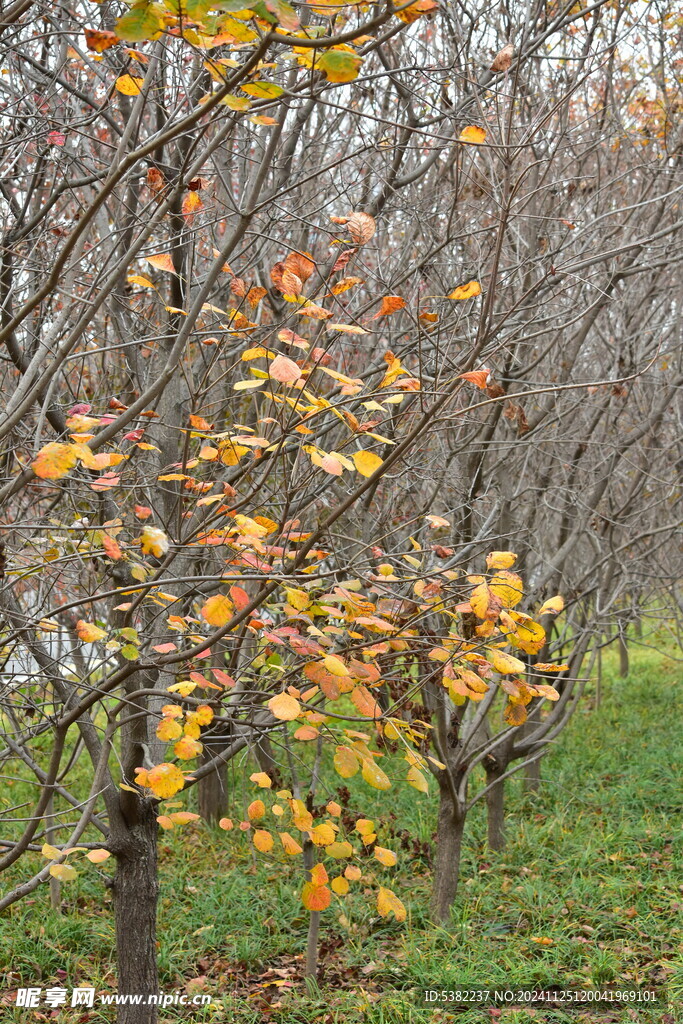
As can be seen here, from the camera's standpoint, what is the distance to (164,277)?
5.40 meters

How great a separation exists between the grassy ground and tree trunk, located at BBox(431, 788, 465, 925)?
0.13m

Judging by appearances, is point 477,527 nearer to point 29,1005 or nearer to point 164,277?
point 164,277

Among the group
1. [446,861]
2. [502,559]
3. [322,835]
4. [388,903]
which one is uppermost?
[502,559]

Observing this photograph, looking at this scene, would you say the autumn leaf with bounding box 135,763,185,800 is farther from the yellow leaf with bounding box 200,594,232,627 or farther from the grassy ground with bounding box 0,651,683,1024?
the grassy ground with bounding box 0,651,683,1024

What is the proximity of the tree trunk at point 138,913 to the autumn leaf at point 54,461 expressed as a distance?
2648 millimetres

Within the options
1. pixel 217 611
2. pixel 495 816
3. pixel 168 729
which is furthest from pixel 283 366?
pixel 495 816

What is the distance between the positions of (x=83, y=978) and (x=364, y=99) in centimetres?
594

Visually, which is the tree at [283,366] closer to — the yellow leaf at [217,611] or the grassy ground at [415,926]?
the yellow leaf at [217,611]

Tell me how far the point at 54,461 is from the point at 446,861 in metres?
4.35

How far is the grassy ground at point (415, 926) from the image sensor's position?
452 cm

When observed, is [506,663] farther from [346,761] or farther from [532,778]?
[532,778]

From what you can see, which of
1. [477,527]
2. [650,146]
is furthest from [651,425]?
[650,146]

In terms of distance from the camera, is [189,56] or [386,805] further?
[386,805]

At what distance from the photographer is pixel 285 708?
191 cm
